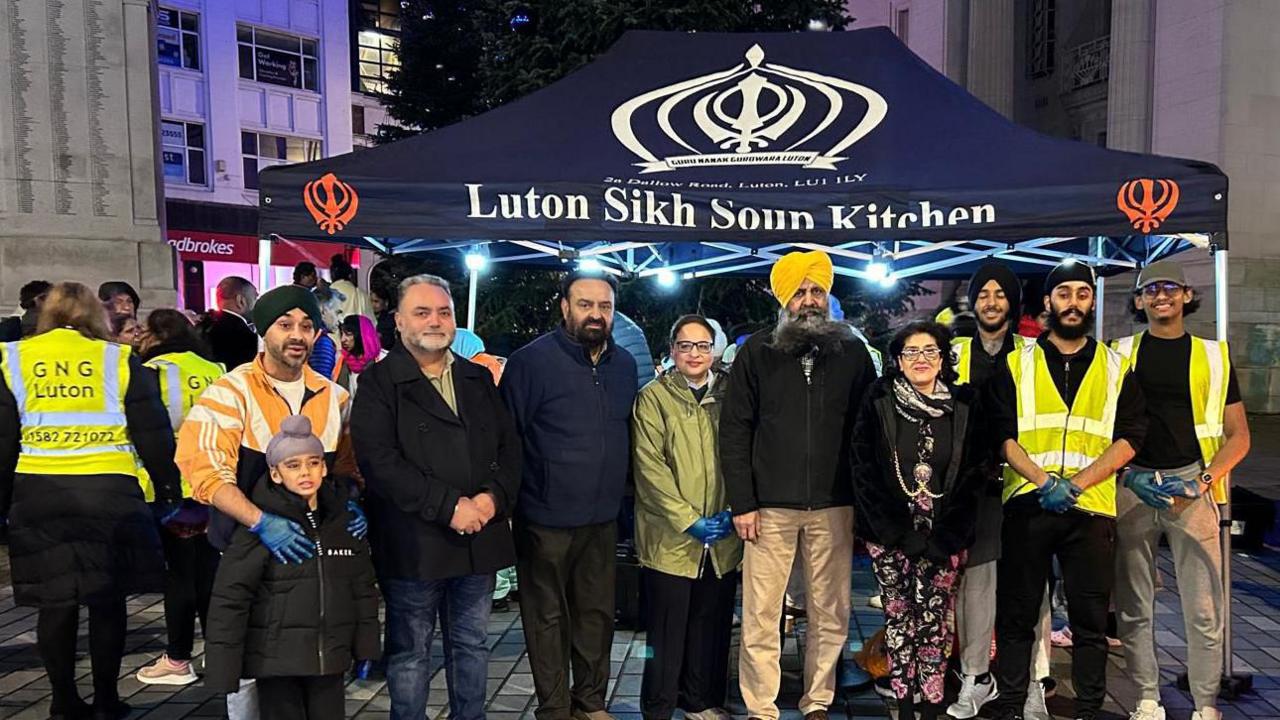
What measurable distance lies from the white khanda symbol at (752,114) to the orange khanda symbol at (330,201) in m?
1.61

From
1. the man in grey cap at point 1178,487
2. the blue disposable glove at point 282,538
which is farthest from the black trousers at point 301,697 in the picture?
the man in grey cap at point 1178,487

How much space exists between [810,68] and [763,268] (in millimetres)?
2949

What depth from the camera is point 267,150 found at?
96.3 ft

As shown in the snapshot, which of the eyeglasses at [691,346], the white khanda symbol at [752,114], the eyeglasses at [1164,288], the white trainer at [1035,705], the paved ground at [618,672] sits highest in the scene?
the white khanda symbol at [752,114]

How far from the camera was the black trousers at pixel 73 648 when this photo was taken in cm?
373

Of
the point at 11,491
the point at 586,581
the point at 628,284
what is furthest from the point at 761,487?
the point at 628,284

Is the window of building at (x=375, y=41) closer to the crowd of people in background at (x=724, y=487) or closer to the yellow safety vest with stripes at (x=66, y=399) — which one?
the yellow safety vest with stripes at (x=66, y=399)

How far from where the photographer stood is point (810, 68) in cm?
545

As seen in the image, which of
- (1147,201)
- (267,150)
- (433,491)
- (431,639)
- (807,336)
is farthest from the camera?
(267,150)

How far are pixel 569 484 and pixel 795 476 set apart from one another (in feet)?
3.24

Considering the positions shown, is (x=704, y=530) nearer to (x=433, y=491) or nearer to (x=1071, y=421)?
(x=433, y=491)

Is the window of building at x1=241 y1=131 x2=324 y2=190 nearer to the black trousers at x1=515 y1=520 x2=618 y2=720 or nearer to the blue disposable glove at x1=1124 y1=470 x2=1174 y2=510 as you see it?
the black trousers at x1=515 y1=520 x2=618 y2=720

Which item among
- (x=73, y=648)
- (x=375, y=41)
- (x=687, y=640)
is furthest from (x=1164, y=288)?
(x=375, y=41)

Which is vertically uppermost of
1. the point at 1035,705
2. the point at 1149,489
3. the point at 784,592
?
the point at 1149,489
